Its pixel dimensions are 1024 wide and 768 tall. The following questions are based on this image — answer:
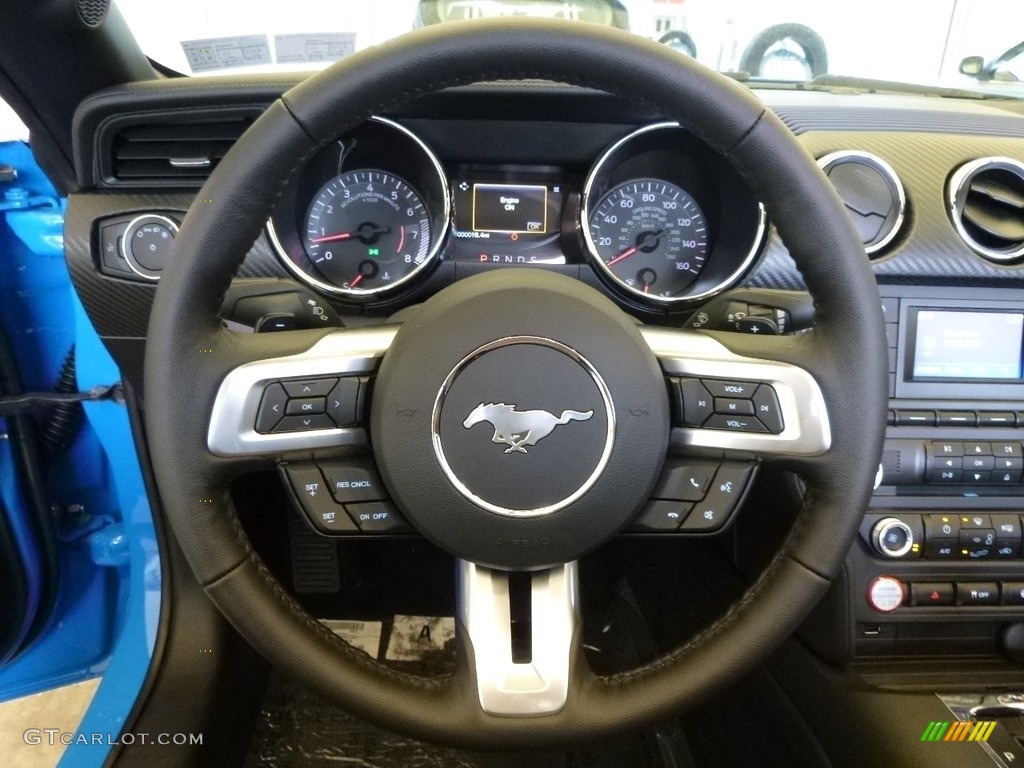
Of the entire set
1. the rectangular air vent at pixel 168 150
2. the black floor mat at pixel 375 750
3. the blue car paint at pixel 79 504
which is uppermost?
the rectangular air vent at pixel 168 150

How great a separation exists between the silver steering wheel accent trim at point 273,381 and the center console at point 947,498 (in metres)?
0.68

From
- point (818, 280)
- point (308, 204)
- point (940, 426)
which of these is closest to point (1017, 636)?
point (940, 426)

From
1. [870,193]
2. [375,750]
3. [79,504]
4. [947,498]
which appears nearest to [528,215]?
[870,193]

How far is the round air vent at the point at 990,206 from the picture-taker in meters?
1.04

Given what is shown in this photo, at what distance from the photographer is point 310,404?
710 millimetres

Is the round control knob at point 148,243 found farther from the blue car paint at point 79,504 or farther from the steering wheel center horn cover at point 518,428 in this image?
the steering wheel center horn cover at point 518,428

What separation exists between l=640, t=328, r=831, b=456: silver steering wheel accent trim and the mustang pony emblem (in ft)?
0.35

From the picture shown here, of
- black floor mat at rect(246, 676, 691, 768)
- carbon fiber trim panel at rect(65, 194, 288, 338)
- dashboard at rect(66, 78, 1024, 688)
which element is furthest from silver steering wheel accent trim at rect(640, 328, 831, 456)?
black floor mat at rect(246, 676, 691, 768)

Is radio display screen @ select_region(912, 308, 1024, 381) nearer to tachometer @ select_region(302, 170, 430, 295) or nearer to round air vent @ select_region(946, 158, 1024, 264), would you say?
round air vent @ select_region(946, 158, 1024, 264)

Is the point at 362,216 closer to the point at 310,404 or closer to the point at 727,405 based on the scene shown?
the point at 310,404

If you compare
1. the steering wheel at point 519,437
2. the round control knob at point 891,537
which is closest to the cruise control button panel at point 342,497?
the steering wheel at point 519,437

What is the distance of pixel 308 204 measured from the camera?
1.11 metres

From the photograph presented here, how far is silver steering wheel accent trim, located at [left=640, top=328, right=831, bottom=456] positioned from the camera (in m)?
0.70

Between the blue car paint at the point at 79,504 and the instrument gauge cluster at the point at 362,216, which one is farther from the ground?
the instrument gauge cluster at the point at 362,216
